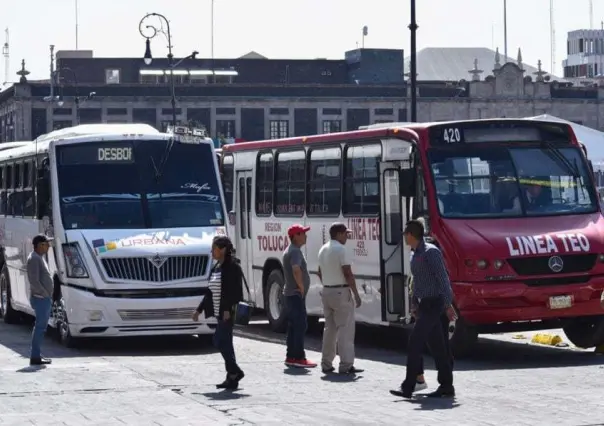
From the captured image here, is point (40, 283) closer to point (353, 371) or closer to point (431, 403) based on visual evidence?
point (353, 371)

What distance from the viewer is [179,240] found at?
21078 mm

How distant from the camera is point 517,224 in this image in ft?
63.9

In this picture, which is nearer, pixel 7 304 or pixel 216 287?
pixel 216 287

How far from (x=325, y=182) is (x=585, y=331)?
4739 millimetres

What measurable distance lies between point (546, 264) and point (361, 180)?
347 centimetres

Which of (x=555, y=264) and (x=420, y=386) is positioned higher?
(x=555, y=264)

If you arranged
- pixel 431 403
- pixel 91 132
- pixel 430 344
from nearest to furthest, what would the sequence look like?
pixel 431 403 → pixel 430 344 → pixel 91 132

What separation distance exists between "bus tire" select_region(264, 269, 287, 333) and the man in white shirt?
20.6 feet

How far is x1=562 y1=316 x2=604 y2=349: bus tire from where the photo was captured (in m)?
19.7

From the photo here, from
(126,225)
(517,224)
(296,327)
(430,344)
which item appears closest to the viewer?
(430,344)

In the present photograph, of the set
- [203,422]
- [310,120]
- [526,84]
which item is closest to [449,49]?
[526,84]

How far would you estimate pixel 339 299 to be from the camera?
17.7m

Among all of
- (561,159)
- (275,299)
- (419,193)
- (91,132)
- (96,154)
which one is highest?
(91,132)

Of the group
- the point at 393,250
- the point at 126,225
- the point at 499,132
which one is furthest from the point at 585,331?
the point at 126,225
